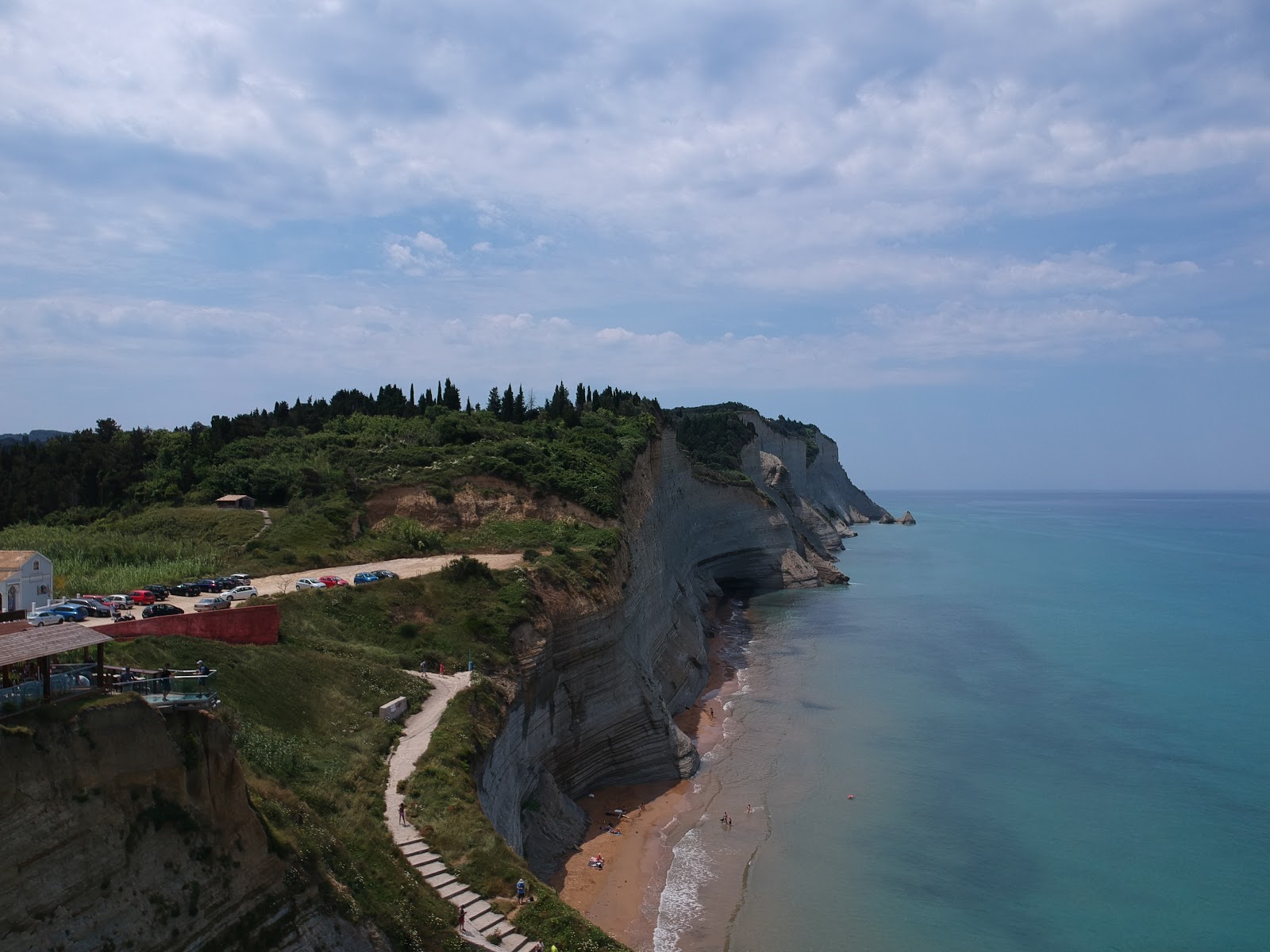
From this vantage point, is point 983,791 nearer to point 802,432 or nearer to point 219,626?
point 219,626

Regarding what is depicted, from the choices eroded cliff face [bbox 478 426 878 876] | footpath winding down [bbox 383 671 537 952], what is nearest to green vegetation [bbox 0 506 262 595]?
eroded cliff face [bbox 478 426 878 876]

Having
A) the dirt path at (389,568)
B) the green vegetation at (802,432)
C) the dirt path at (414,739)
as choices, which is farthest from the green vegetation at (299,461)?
the green vegetation at (802,432)

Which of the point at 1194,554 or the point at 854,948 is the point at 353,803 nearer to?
the point at 854,948

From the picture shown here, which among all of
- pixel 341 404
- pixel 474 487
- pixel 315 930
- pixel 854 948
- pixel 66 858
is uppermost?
pixel 341 404

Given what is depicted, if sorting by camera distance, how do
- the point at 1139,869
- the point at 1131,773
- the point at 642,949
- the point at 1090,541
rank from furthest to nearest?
the point at 1090,541
the point at 1131,773
the point at 1139,869
the point at 642,949

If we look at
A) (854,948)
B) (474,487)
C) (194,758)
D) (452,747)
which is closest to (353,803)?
(452,747)

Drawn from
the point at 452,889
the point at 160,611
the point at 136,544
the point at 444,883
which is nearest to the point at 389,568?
the point at 136,544

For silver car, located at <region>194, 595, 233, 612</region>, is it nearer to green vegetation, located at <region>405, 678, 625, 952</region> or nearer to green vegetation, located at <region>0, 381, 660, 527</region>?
green vegetation, located at <region>405, 678, 625, 952</region>
